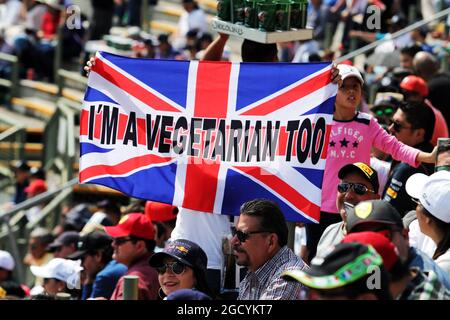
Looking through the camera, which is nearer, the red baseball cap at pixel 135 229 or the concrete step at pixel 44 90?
the red baseball cap at pixel 135 229

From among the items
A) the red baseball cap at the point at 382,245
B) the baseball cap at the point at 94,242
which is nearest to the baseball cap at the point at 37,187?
the baseball cap at the point at 94,242

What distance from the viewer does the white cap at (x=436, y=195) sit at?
639 cm

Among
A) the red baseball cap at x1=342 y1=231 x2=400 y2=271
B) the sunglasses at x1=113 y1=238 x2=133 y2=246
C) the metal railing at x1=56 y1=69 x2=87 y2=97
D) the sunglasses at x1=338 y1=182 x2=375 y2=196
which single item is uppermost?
the red baseball cap at x1=342 y1=231 x2=400 y2=271

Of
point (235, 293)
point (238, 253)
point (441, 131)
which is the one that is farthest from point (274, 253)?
point (441, 131)

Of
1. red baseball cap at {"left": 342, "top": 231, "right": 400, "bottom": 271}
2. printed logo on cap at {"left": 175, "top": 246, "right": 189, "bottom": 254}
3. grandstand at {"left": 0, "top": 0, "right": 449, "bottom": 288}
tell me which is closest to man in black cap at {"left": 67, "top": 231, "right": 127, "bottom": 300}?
printed logo on cap at {"left": 175, "top": 246, "right": 189, "bottom": 254}

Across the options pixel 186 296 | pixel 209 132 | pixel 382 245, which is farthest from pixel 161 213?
pixel 382 245

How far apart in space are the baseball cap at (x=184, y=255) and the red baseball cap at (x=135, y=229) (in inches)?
68.1

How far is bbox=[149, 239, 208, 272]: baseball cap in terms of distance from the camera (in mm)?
6602

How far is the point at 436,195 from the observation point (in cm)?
644

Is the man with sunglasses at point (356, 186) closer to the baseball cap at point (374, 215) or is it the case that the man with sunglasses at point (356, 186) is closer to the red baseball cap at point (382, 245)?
the baseball cap at point (374, 215)

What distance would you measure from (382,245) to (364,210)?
0.72 m

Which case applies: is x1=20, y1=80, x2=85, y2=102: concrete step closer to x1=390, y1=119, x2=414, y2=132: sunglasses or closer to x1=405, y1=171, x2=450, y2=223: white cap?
x1=390, y1=119, x2=414, y2=132: sunglasses

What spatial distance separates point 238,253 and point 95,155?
1.83 m

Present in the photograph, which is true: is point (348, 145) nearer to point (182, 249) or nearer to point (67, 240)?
point (182, 249)
